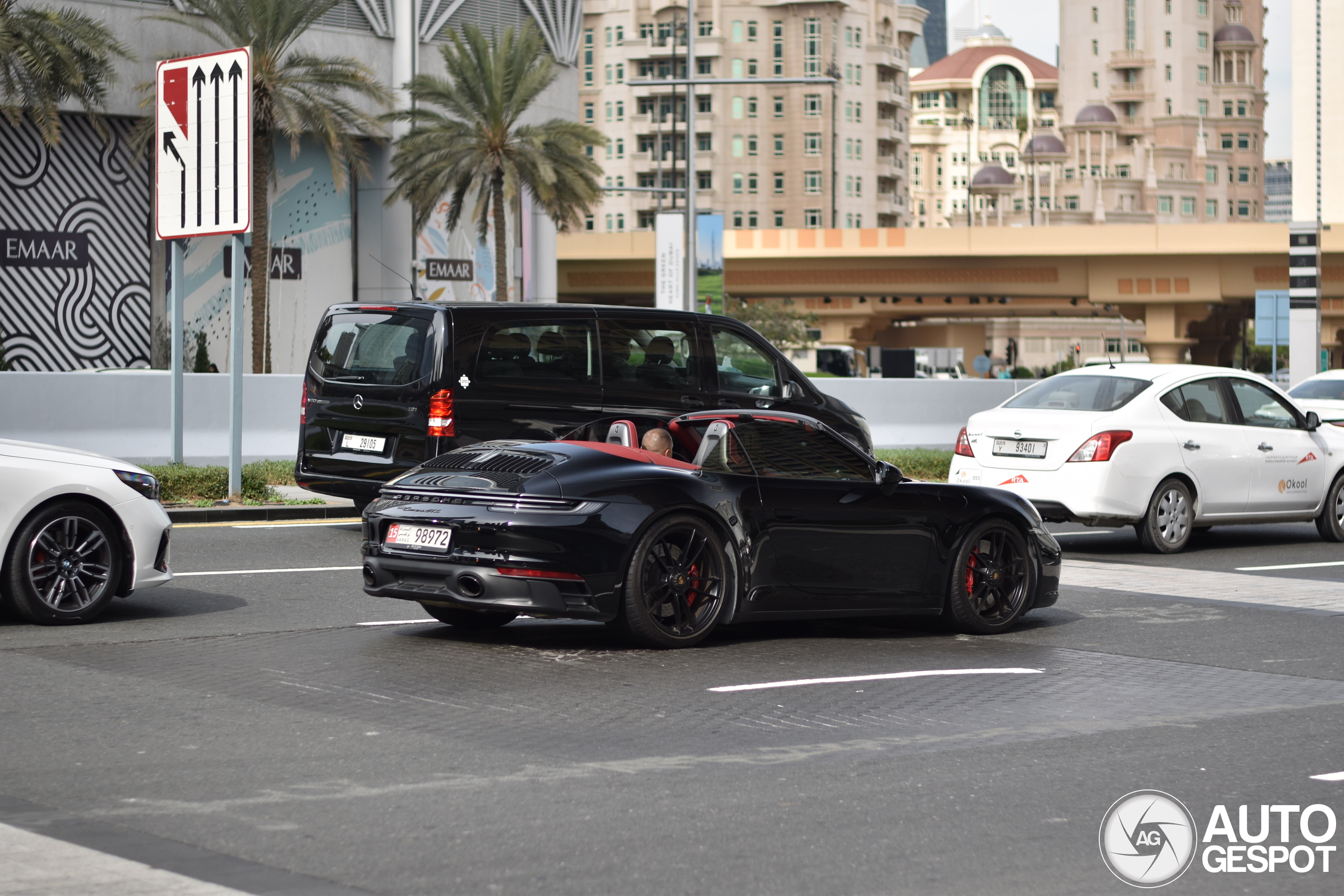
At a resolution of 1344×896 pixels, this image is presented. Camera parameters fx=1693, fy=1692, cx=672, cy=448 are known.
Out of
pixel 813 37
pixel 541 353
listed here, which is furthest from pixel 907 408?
pixel 813 37

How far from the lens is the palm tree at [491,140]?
43594mm

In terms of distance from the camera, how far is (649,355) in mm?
13945

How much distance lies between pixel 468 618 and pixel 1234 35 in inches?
6601

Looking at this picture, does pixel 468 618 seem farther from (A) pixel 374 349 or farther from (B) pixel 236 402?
(B) pixel 236 402

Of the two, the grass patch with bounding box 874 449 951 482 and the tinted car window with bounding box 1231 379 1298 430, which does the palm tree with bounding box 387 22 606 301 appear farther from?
the tinted car window with bounding box 1231 379 1298 430

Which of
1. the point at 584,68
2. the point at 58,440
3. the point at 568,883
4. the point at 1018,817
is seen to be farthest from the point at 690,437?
the point at 584,68

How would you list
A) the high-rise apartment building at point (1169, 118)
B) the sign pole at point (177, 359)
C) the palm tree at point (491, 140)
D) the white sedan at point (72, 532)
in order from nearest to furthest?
1. the white sedan at point (72, 532)
2. the sign pole at point (177, 359)
3. the palm tree at point (491, 140)
4. the high-rise apartment building at point (1169, 118)

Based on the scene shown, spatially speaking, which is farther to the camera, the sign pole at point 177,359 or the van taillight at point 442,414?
the sign pole at point 177,359

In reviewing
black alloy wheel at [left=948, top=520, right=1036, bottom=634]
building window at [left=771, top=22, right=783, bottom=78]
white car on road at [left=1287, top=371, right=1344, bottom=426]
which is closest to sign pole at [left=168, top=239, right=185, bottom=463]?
black alloy wheel at [left=948, top=520, right=1036, bottom=634]

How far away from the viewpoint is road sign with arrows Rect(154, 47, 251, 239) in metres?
15.5

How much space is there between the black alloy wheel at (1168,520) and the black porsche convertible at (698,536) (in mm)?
4242

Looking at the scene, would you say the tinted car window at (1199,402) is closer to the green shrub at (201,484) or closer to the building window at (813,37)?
the green shrub at (201,484)

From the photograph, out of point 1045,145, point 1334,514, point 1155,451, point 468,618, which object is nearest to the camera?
point 468,618

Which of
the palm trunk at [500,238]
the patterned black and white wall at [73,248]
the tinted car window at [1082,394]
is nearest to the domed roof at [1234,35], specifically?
the palm trunk at [500,238]
